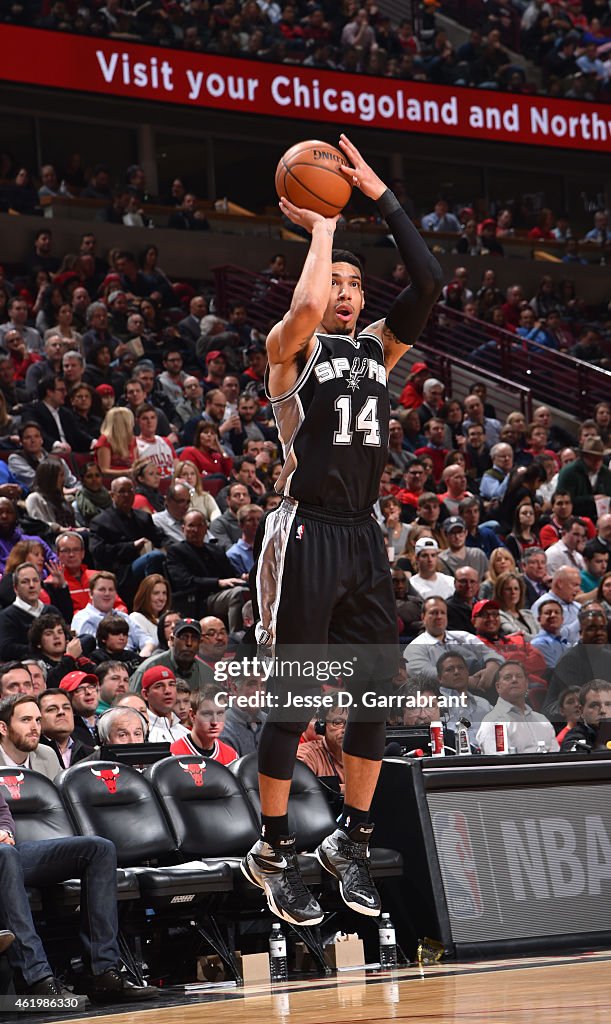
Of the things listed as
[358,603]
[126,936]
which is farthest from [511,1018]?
[126,936]

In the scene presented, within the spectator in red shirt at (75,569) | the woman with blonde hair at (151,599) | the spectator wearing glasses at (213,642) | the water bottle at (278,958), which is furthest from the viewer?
the spectator in red shirt at (75,569)

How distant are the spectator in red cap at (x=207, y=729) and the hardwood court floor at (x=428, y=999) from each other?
184cm

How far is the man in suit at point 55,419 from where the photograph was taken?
12289 mm

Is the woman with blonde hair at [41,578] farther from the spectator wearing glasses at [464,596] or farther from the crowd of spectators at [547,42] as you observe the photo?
the crowd of spectators at [547,42]

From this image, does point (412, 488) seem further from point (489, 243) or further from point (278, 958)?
point (489, 243)

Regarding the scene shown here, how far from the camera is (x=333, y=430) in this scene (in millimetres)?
4508

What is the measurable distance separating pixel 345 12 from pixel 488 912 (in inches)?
738

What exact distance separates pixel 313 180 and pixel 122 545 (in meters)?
6.41

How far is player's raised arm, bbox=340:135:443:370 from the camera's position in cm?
471

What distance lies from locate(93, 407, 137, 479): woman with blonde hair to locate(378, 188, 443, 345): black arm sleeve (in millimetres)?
7255

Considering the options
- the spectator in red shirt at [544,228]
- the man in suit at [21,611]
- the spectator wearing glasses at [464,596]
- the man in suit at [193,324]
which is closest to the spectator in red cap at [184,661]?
the man in suit at [21,611]

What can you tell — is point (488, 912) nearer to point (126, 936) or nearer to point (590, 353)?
point (126, 936)

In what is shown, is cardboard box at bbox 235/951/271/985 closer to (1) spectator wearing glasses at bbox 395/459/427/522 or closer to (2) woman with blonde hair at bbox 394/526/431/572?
(2) woman with blonde hair at bbox 394/526/431/572

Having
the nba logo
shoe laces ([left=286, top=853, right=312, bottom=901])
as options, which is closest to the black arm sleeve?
shoe laces ([left=286, top=853, right=312, bottom=901])
